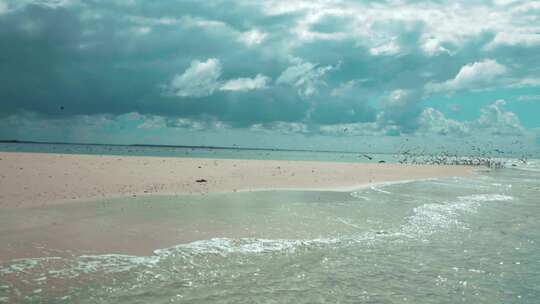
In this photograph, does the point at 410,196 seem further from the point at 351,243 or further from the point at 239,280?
the point at 239,280

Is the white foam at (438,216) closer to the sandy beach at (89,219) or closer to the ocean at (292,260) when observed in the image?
the ocean at (292,260)

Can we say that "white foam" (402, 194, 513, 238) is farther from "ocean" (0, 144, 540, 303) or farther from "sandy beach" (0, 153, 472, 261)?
"sandy beach" (0, 153, 472, 261)

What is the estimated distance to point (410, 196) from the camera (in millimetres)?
28953

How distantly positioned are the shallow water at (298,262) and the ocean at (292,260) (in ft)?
0.11

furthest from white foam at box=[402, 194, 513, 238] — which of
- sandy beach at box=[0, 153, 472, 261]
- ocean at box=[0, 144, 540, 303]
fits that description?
sandy beach at box=[0, 153, 472, 261]

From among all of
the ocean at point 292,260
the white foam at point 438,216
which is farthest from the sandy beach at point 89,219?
the white foam at point 438,216

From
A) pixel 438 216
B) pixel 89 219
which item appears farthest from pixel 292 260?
pixel 438 216

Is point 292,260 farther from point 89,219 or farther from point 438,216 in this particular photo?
point 438,216

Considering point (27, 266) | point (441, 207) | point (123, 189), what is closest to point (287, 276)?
point (27, 266)

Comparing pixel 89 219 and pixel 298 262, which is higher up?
pixel 89 219

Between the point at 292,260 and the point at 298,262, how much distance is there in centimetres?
24

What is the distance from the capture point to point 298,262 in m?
11.4

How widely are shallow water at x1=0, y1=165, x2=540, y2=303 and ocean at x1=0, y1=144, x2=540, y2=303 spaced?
0.11 feet

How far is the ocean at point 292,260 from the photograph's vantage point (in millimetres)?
8781
